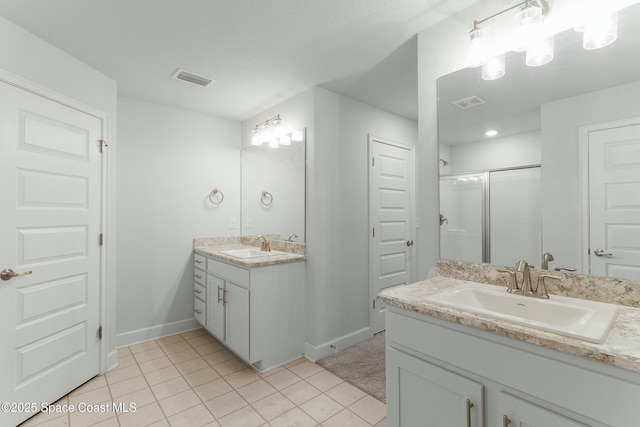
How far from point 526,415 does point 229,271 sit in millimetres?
2202

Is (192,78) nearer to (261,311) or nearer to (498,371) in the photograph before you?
(261,311)

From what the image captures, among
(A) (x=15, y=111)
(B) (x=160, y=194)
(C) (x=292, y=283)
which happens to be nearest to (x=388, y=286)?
(C) (x=292, y=283)

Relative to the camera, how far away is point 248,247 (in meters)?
3.48

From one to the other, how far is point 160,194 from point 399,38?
104 inches

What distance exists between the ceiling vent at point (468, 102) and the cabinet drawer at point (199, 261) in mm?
2608

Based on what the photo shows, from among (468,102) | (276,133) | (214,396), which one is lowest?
(214,396)

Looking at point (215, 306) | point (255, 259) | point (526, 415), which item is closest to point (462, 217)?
point (526, 415)

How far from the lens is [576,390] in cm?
89

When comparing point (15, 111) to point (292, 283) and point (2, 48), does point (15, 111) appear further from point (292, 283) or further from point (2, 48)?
point (292, 283)

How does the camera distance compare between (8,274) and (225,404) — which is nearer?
(8,274)

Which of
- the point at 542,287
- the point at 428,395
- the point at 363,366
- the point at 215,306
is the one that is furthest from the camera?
the point at 215,306

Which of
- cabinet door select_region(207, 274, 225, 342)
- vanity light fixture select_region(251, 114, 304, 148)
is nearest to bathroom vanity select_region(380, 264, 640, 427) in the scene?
cabinet door select_region(207, 274, 225, 342)

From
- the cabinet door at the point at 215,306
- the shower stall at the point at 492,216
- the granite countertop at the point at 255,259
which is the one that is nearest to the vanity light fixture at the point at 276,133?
the granite countertop at the point at 255,259

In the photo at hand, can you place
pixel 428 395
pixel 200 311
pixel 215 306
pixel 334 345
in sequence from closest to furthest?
pixel 428 395 < pixel 334 345 < pixel 215 306 < pixel 200 311
